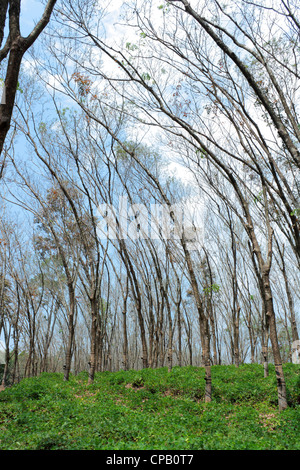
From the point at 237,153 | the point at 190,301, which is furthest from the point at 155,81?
the point at 190,301

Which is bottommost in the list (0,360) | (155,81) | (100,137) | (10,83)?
(0,360)

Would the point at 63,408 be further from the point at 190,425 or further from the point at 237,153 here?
the point at 237,153

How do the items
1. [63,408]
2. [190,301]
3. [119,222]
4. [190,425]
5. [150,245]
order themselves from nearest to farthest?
[190,425], [63,408], [119,222], [150,245], [190,301]

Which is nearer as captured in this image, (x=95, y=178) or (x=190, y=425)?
(x=190, y=425)

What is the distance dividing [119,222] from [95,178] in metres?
1.92

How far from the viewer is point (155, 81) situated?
22.0 ft

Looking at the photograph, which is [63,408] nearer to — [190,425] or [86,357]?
[190,425]

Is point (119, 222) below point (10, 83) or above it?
above

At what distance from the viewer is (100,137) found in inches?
389

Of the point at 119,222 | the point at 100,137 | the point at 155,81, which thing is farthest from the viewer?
the point at 119,222
